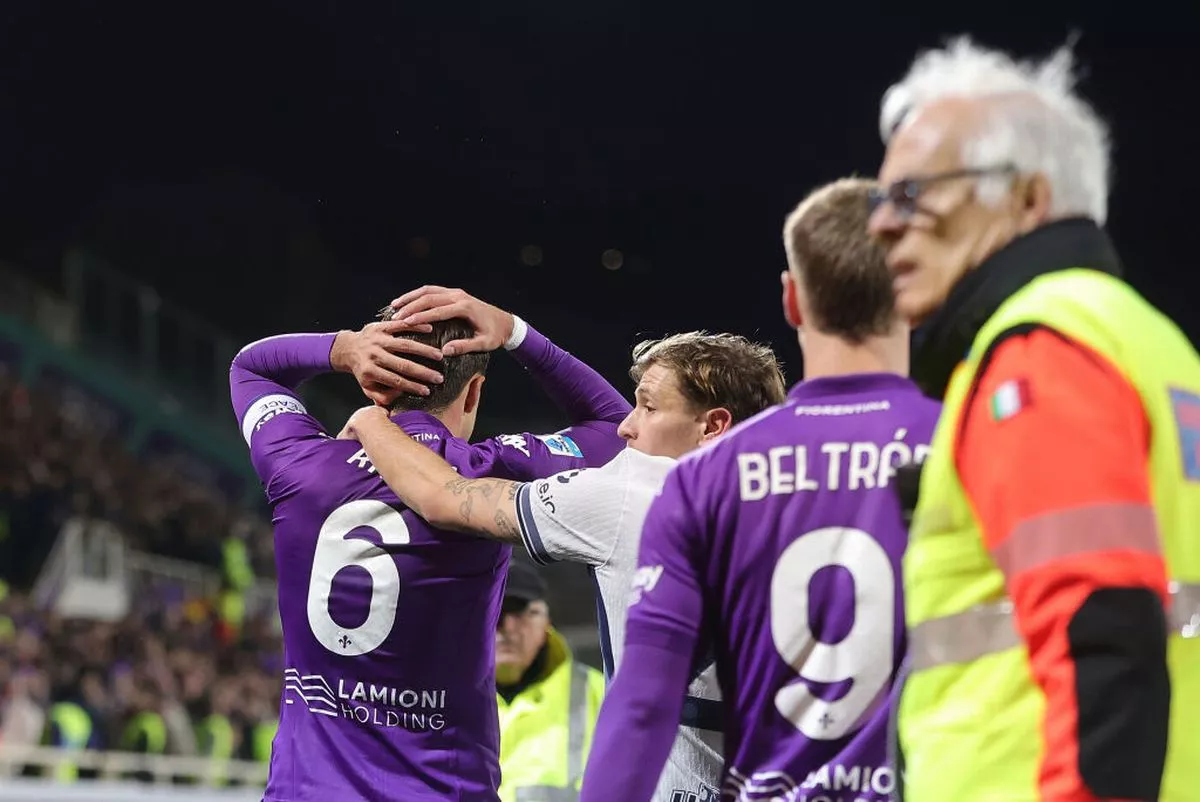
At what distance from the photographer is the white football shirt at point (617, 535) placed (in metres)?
2.52

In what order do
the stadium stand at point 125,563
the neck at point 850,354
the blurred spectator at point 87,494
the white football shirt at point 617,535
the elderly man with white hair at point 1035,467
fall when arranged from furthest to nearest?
the blurred spectator at point 87,494, the stadium stand at point 125,563, the white football shirt at point 617,535, the neck at point 850,354, the elderly man with white hair at point 1035,467

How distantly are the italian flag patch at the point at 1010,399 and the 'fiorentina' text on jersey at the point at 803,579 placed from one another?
667 mm

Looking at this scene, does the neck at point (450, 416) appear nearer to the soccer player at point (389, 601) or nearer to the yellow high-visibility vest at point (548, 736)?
the soccer player at point (389, 601)

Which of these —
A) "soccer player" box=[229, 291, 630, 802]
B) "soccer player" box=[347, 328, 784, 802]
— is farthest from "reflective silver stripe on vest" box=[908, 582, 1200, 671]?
"soccer player" box=[229, 291, 630, 802]

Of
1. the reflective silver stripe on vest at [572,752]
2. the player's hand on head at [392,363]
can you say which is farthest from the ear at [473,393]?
the reflective silver stripe on vest at [572,752]

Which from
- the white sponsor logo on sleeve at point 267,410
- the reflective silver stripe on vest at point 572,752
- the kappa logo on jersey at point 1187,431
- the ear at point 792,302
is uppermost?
the white sponsor logo on sleeve at point 267,410

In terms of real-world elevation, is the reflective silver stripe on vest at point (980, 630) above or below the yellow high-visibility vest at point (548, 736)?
above

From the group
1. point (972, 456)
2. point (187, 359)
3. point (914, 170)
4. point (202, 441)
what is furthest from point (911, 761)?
point (202, 441)

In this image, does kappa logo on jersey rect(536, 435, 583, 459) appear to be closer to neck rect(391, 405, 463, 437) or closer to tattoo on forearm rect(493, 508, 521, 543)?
neck rect(391, 405, 463, 437)

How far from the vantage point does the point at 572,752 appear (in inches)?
200

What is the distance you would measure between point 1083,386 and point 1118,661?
255 millimetres

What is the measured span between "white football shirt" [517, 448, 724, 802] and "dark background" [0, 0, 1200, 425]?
1512mm

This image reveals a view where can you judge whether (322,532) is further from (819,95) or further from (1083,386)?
(819,95)

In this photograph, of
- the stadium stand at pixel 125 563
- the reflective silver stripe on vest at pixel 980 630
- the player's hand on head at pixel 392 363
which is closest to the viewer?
the reflective silver stripe on vest at pixel 980 630
